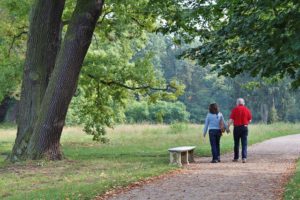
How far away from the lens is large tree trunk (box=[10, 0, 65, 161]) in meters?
15.5

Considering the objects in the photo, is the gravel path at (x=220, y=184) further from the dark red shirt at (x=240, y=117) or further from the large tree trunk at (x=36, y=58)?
the large tree trunk at (x=36, y=58)

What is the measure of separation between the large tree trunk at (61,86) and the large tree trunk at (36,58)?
0.68 m

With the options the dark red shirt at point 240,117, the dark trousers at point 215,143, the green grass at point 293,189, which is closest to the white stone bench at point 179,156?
the dark trousers at point 215,143

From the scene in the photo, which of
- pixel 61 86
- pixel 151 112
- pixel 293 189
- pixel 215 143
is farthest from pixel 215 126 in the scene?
pixel 151 112

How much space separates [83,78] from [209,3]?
35.8ft

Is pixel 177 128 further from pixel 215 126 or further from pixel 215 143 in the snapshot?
pixel 215 143

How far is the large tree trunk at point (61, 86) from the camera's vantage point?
14.8 meters

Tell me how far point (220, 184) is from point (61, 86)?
249 inches

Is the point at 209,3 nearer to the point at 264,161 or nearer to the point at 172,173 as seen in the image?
the point at 172,173

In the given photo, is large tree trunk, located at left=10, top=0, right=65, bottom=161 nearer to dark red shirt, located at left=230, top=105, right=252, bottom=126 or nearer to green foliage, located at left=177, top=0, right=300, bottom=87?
green foliage, located at left=177, top=0, right=300, bottom=87

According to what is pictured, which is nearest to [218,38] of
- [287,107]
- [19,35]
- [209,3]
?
[209,3]

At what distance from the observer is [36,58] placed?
1563 cm

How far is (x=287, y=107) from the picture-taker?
277 feet

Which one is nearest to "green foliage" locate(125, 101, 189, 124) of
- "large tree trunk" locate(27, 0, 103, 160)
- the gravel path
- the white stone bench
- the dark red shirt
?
the dark red shirt
